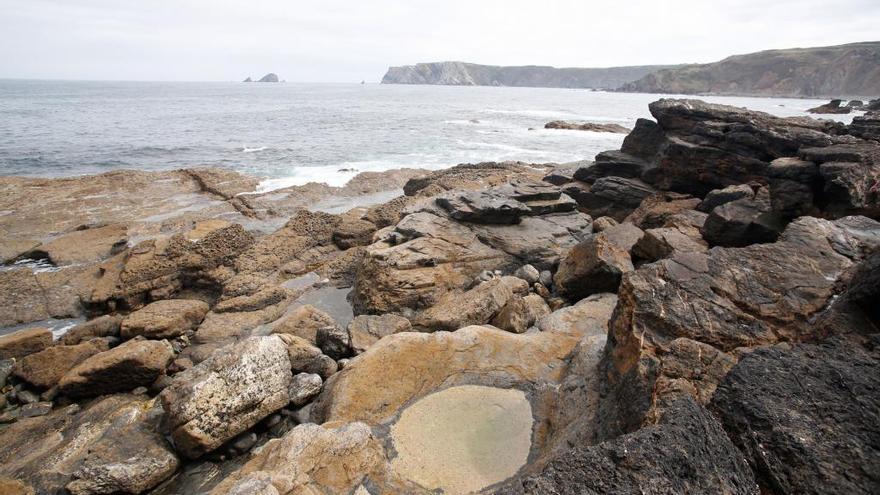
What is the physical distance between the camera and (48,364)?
870cm

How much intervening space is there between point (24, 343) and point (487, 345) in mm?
9552

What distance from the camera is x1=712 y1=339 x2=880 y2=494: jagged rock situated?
2.61m

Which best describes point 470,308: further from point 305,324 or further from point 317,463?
point 317,463

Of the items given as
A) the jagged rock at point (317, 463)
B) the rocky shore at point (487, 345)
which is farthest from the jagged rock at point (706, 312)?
the jagged rock at point (317, 463)

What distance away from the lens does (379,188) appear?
75.5ft

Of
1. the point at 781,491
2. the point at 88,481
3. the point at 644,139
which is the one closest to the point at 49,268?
the point at 88,481

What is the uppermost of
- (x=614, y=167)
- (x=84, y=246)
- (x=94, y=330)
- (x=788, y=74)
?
(x=788, y=74)

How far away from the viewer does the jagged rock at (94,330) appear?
32.7 feet

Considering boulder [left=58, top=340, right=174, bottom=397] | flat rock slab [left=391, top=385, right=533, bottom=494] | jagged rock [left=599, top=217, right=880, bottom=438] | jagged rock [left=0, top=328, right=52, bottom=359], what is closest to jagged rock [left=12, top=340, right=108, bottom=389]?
jagged rock [left=0, top=328, right=52, bottom=359]

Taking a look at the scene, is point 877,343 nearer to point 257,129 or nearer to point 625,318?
point 625,318

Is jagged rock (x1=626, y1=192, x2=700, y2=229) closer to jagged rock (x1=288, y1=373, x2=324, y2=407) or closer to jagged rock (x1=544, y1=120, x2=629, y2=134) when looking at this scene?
jagged rock (x1=288, y1=373, x2=324, y2=407)

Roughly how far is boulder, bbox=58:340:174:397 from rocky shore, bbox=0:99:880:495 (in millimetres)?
44

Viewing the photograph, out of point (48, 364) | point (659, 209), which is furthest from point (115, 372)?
point (659, 209)

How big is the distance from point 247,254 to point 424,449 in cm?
969
